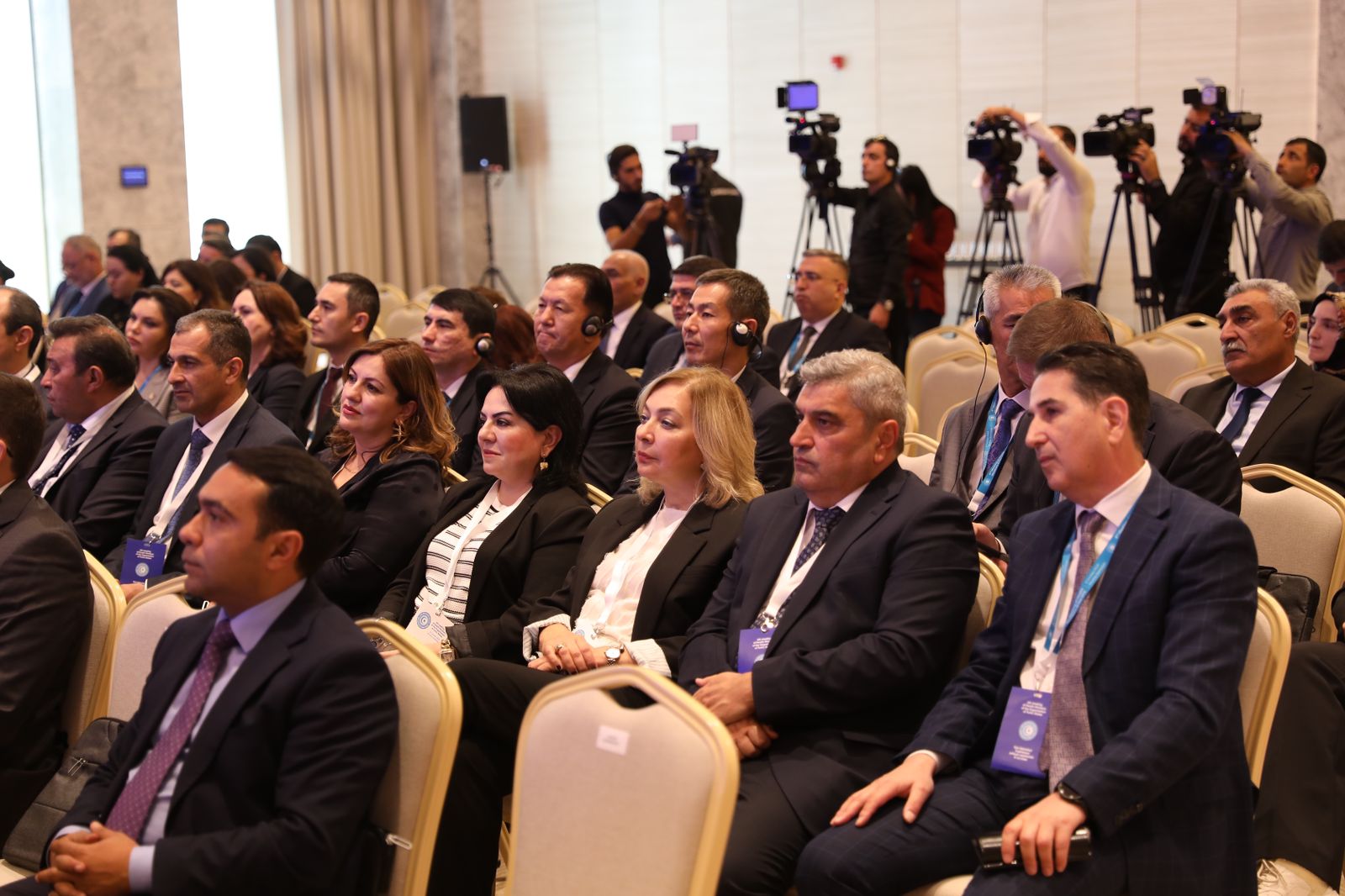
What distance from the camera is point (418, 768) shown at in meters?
2.28

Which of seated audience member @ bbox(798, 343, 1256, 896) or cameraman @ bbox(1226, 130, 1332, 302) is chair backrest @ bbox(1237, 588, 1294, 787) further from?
cameraman @ bbox(1226, 130, 1332, 302)

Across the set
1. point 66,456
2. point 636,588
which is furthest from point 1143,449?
point 66,456

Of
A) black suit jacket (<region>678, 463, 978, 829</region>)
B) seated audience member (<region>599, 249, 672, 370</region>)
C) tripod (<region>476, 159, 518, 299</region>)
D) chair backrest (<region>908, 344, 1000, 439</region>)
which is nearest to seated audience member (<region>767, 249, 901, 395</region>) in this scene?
chair backrest (<region>908, 344, 1000, 439</region>)

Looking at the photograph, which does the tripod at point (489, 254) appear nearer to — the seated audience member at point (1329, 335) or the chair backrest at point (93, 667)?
the seated audience member at point (1329, 335)

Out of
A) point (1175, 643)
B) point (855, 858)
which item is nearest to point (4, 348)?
point (855, 858)

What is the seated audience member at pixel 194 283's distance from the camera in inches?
281

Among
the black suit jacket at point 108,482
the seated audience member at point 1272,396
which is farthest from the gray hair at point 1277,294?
the black suit jacket at point 108,482

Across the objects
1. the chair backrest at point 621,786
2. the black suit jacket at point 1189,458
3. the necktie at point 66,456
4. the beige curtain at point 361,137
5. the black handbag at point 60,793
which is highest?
the beige curtain at point 361,137

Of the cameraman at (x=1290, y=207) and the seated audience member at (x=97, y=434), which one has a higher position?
the cameraman at (x=1290, y=207)

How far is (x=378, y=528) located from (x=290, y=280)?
5305mm

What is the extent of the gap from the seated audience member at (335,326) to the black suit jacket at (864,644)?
10.1 feet

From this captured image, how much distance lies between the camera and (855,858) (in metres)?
2.36

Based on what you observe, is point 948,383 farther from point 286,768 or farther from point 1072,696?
point 286,768

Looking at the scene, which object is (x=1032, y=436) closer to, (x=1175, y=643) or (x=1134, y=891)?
(x=1175, y=643)
